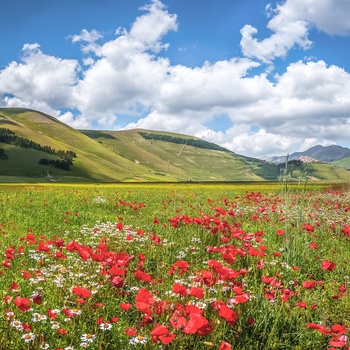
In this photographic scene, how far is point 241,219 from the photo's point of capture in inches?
576

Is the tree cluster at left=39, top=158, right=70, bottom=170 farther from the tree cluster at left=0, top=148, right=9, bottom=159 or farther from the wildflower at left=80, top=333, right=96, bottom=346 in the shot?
the wildflower at left=80, top=333, right=96, bottom=346

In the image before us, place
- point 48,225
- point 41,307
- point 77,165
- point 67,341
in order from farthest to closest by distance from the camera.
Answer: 1. point 77,165
2. point 48,225
3. point 41,307
4. point 67,341

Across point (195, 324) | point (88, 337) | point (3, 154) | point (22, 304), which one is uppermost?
point (3, 154)

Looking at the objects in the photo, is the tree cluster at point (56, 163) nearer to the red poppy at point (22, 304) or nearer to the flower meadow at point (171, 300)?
the flower meadow at point (171, 300)

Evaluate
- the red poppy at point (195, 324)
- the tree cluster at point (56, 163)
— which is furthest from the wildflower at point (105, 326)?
the tree cluster at point (56, 163)

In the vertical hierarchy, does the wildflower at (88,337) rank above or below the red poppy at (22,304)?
below

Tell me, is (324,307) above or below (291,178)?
below

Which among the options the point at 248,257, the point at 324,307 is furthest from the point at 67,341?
the point at 248,257

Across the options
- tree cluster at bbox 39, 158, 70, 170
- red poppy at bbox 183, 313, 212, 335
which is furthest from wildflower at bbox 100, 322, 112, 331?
tree cluster at bbox 39, 158, 70, 170

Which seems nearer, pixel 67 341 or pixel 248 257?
pixel 67 341

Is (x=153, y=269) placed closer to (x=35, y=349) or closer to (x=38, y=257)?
(x=38, y=257)

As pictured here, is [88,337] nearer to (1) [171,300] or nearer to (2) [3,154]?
(1) [171,300]

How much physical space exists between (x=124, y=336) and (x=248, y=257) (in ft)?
13.0

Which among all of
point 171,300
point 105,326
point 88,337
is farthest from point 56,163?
point 88,337
